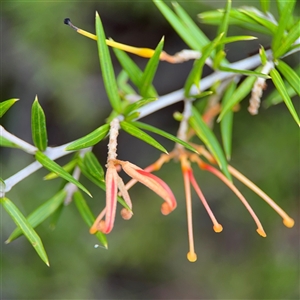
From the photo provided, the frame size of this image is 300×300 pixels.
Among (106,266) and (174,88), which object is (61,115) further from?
(106,266)

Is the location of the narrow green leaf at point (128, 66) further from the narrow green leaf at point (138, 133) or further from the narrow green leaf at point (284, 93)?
the narrow green leaf at point (284, 93)

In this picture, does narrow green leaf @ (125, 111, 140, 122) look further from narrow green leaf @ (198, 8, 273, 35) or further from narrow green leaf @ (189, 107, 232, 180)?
narrow green leaf @ (198, 8, 273, 35)

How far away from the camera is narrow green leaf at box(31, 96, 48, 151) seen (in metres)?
0.54

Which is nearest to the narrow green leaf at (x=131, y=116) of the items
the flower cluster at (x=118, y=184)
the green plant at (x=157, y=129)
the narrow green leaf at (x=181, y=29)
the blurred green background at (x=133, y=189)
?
the green plant at (x=157, y=129)

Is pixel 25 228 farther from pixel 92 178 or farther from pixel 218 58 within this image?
pixel 218 58

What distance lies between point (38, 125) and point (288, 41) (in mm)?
442

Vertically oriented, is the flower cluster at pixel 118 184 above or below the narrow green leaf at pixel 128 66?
below

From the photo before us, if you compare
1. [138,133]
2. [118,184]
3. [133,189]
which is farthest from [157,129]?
[133,189]

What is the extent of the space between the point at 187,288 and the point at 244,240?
39 cm

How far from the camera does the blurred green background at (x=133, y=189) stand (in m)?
1.34

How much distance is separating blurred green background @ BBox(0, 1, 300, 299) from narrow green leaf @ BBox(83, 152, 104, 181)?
33.4 inches

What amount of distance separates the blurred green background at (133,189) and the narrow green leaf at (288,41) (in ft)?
2.36

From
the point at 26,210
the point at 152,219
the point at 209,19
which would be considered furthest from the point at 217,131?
the point at 26,210

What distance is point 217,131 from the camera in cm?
140
